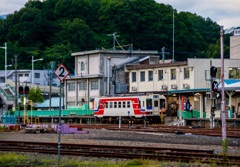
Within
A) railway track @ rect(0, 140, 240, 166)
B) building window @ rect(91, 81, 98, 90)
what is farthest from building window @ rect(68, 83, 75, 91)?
railway track @ rect(0, 140, 240, 166)

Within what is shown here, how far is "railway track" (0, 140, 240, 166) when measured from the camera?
73.4ft

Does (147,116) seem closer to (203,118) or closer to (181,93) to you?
(181,93)

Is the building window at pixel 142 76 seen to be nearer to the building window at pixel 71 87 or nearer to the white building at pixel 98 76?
the white building at pixel 98 76

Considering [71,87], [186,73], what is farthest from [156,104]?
[71,87]

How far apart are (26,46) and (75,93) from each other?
4717 centimetres

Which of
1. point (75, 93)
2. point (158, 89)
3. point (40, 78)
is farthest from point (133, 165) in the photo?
point (40, 78)

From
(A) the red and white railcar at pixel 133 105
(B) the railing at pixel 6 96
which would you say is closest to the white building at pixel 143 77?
(A) the red and white railcar at pixel 133 105

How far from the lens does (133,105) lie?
193ft

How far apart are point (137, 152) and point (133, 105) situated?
3293 centimetres

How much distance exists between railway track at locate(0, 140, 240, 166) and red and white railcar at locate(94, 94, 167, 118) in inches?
1081

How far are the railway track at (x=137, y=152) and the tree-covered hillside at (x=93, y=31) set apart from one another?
82046 millimetres

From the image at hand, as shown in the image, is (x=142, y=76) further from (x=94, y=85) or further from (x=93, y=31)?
(x=93, y=31)

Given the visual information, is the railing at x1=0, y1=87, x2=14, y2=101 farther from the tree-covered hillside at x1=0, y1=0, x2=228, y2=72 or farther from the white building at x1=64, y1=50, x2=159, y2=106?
the tree-covered hillside at x1=0, y1=0, x2=228, y2=72

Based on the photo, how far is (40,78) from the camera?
11350cm
